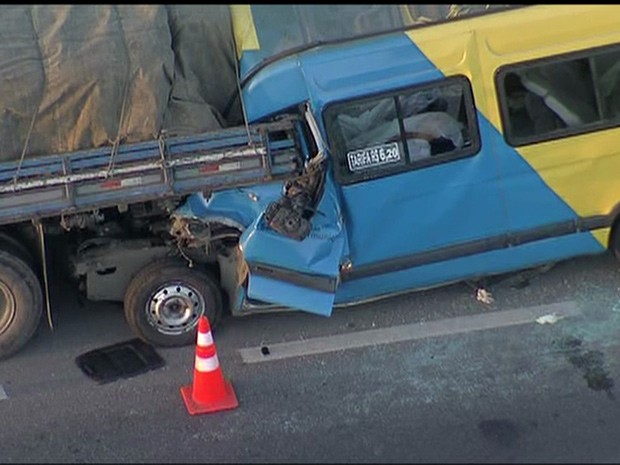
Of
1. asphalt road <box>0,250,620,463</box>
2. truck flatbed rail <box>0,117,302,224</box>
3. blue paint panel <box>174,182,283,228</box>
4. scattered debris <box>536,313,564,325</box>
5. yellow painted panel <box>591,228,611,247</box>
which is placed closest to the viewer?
asphalt road <box>0,250,620,463</box>

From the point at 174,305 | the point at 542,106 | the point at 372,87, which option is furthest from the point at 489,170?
the point at 174,305

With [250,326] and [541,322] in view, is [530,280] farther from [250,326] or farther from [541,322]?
[250,326]

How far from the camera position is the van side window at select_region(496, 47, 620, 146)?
6480 mm

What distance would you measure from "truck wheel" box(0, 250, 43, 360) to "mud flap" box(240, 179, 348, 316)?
1.48 meters

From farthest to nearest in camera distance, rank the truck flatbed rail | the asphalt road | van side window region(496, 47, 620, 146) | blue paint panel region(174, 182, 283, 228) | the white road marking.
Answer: the white road marking, van side window region(496, 47, 620, 146), blue paint panel region(174, 182, 283, 228), the truck flatbed rail, the asphalt road

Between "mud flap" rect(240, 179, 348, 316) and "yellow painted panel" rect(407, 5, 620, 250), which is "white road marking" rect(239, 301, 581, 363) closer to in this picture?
"mud flap" rect(240, 179, 348, 316)

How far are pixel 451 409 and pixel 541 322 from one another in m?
1.24

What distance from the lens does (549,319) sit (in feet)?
22.2

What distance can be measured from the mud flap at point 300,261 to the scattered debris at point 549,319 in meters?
1.51

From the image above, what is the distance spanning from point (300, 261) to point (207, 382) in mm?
1000

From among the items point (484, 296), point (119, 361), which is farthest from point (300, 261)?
point (484, 296)

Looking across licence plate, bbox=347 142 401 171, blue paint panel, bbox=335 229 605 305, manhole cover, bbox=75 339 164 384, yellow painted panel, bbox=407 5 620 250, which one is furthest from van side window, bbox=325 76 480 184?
manhole cover, bbox=75 339 164 384

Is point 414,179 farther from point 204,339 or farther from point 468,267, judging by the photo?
point 204,339

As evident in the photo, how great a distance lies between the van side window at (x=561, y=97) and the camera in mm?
6480
